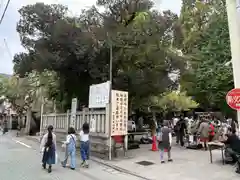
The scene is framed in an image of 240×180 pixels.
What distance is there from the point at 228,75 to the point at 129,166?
11247mm

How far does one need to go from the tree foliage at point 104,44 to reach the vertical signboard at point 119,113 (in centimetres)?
209

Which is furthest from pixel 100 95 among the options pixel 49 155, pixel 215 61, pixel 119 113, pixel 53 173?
pixel 215 61

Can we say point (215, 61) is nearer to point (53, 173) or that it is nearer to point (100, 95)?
point (100, 95)

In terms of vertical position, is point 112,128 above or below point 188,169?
above

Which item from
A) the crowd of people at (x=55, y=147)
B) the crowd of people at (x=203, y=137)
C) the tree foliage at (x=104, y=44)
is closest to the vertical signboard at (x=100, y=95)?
the tree foliage at (x=104, y=44)

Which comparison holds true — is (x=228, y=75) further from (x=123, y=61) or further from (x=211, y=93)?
(x=123, y=61)

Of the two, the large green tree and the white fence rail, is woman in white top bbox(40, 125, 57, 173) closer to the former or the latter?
the white fence rail

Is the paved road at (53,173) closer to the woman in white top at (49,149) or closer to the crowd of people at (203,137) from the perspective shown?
the woman in white top at (49,149)

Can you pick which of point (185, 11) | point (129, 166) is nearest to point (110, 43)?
point (129, 166)

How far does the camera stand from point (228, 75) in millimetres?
16422

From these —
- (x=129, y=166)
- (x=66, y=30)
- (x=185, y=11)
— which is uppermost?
(x=185, y=11)

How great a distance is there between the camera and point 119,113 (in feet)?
35.5

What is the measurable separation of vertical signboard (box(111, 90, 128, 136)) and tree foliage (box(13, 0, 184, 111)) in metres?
2.09

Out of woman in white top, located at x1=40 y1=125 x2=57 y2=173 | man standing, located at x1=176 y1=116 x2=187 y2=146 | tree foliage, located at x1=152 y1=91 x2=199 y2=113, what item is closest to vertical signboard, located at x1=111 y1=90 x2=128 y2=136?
woman in white top, located at x1=40 y1=125 x2=57 y2=173
